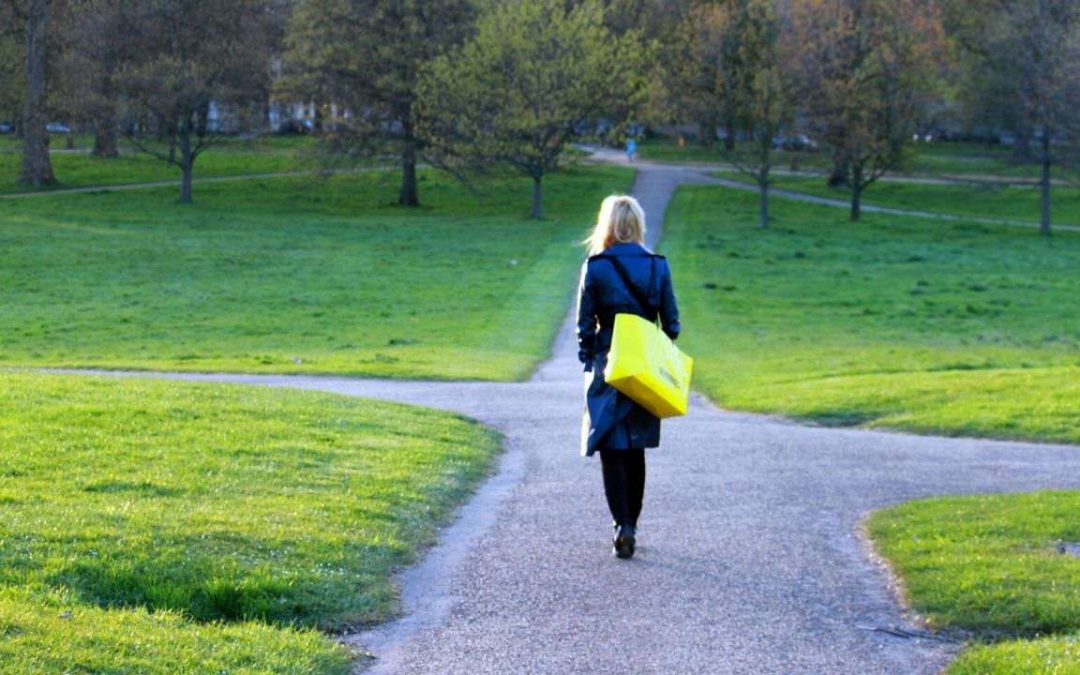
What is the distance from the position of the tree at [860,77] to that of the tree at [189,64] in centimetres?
2154

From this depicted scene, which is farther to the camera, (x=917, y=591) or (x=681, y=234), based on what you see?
(x=681, y=234)

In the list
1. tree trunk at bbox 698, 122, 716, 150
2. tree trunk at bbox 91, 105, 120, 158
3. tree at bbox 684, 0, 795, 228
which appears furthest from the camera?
tree trunk at bbox 698, 122, 716, 150

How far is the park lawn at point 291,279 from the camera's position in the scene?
23375 mm

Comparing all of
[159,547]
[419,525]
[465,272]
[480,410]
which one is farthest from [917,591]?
[465,272]

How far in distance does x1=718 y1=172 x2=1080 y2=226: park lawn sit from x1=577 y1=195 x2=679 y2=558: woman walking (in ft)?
178

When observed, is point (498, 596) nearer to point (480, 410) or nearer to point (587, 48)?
point (480, 410)

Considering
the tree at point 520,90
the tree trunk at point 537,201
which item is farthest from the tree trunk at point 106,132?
the tree trunk at point 537,201

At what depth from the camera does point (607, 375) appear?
26.5ft

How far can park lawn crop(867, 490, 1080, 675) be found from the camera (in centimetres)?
624

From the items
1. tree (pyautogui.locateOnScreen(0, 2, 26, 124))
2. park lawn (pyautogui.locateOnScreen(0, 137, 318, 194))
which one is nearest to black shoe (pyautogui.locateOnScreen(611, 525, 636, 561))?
park lawn (pyautogui.locateOnScreen(0, 137, 318, 194))

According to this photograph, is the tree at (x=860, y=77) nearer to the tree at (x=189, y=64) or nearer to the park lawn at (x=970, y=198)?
the park lawn at (x=970, y=198)

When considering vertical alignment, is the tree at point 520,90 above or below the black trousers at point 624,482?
above

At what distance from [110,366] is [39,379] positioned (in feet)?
21.5

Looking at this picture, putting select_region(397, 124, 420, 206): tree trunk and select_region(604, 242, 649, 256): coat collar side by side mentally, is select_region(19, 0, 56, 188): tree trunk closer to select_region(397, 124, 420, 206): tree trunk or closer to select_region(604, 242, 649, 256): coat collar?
select_region(397, 124, 420, 206): tree trunk
